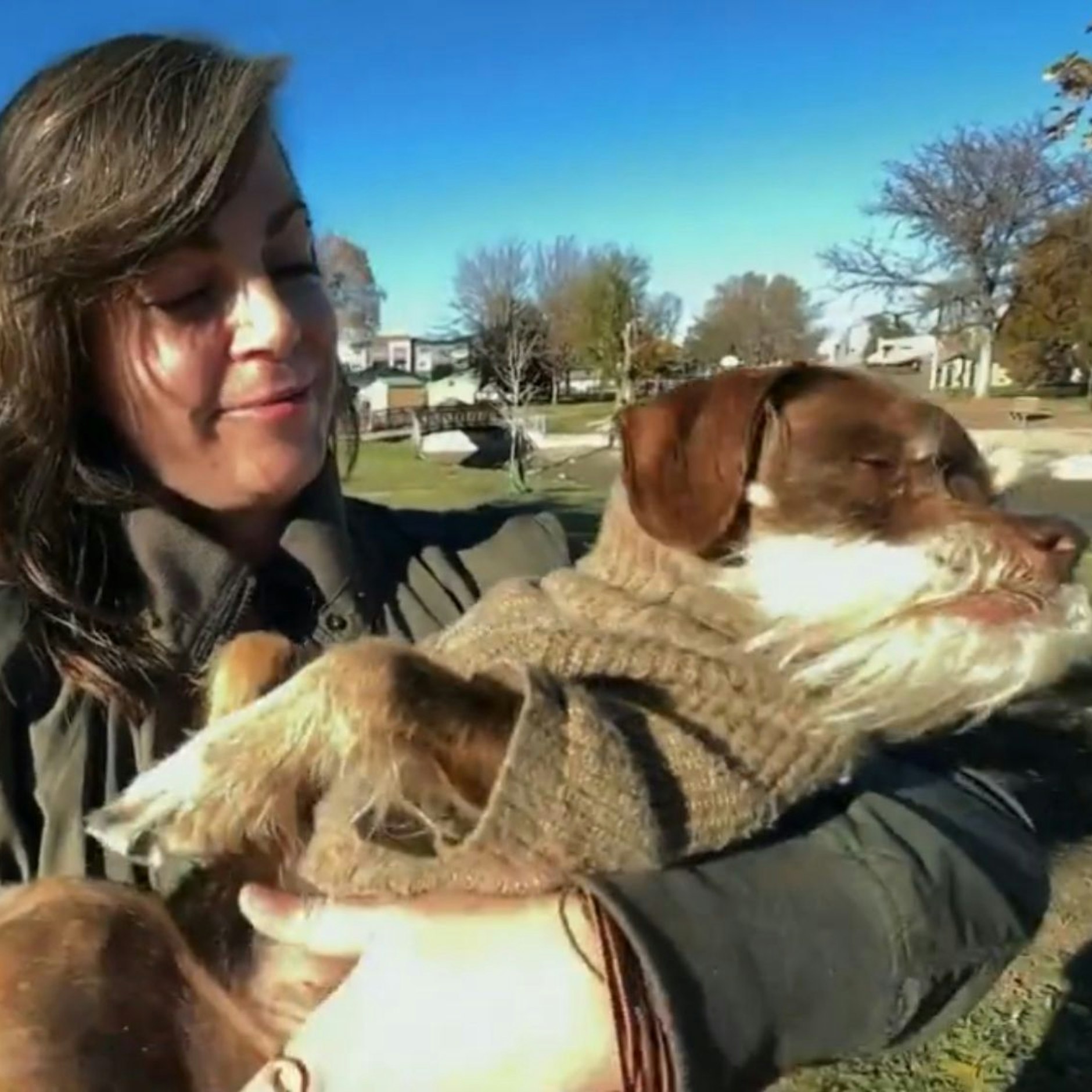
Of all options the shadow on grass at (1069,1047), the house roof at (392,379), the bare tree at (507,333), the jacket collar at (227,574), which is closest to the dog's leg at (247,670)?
the jacket collar at (227,574)

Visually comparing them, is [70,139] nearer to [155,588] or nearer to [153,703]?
[155,588]

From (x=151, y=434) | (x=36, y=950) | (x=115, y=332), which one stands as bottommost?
(x=36, y=950)

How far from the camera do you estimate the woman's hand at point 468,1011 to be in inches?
64.2

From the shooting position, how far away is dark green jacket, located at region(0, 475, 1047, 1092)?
1575mm

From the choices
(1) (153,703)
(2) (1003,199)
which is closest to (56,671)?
(1) (153,703)

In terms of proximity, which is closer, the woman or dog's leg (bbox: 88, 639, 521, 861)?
the woman

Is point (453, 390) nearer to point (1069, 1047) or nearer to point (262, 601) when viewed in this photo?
point (1069, 1047)

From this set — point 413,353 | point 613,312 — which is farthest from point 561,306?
point 413,353

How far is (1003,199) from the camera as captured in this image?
49.2 meters

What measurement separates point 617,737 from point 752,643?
14.7 inches

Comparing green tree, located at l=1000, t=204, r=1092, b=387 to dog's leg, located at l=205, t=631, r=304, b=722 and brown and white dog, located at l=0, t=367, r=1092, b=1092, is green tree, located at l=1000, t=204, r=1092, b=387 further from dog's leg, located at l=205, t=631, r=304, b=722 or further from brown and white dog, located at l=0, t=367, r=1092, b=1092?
dog's leg, located at l=205, t=631, r=304, b=722

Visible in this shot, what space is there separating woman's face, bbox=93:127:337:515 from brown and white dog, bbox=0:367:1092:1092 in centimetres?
34

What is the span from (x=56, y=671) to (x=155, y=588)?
0.70 feet

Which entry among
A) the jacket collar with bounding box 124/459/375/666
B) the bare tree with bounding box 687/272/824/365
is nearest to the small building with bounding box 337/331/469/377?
the bare tree with bounding box 687/272/824/365
